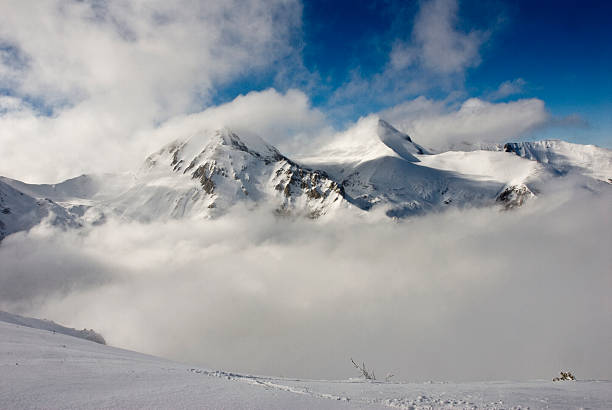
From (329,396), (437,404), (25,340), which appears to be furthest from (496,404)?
(25,340)

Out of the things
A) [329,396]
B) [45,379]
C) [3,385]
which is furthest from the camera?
[329,396]

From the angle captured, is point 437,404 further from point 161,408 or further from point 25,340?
point 25,340

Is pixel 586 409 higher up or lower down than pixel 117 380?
higher up

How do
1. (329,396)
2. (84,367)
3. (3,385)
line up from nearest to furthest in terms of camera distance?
(3,385)
(84,367)
(329,396)

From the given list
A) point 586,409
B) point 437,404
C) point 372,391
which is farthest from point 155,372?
point 586,409

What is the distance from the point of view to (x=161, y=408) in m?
8.72

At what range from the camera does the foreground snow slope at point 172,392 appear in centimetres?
870

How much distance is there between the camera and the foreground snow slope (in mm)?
8703

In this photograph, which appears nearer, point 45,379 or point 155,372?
point 45,379

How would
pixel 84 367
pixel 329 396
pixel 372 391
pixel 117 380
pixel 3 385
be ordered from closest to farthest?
pixel 3 385 < pixel 117 380 < pixel 84 367 < pixel 329 396 < pixel 372 391

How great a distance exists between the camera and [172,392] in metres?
10.4

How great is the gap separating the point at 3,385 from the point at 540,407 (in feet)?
57.9

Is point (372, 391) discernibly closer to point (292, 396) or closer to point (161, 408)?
point (292, 396)

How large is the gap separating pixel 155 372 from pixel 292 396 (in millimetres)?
5388
